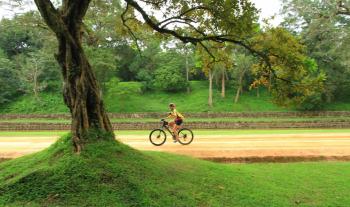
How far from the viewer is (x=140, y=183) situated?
698 cm

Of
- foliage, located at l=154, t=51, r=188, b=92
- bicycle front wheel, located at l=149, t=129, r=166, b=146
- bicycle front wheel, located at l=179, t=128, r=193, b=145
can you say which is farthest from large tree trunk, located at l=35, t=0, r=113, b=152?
foliage, located at l=154, t=51, r=188, b=92

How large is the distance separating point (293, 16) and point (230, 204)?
2551 cm

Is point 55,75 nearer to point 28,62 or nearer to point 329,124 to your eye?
point 28,62

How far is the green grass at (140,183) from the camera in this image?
6594 mm

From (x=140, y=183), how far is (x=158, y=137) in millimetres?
5267

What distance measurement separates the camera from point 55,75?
141ft

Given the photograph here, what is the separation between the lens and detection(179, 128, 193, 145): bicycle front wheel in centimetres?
1235

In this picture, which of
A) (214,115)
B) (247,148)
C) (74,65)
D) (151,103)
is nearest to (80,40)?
(74,65)

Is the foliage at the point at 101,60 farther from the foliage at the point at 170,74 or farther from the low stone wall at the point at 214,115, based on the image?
the foliage at the point at 170,74

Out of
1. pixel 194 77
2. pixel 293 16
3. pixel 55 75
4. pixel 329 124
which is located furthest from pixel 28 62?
pixel 329 124

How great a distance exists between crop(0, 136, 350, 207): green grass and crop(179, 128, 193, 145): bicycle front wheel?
11.7ft

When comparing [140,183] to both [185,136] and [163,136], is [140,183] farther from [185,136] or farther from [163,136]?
[163,136]

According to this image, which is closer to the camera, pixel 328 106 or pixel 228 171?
pixel 228 171

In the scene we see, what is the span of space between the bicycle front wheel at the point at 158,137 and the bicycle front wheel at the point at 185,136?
0.63m
